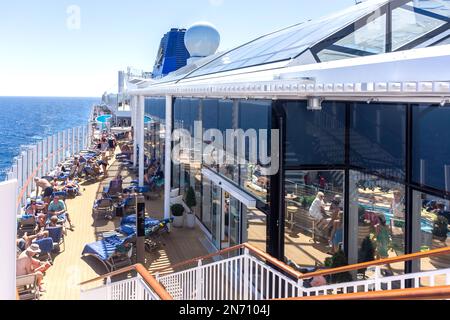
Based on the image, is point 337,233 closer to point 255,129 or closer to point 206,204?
point 255,129

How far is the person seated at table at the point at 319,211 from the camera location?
6402mm

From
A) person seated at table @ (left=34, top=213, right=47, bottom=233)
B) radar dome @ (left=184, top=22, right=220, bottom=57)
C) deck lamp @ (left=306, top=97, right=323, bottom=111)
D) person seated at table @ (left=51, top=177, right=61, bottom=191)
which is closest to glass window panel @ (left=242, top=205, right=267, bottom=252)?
deck lamp @ (left=306, top=97, right=323, bottom=111)

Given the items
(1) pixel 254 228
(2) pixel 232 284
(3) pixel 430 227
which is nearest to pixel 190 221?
(1) pixel 254 228

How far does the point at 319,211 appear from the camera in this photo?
6.46 m

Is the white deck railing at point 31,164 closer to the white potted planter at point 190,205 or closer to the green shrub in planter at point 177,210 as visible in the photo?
the green shrub in planter at point 177,210

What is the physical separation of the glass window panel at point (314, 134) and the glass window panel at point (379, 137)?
20 cm

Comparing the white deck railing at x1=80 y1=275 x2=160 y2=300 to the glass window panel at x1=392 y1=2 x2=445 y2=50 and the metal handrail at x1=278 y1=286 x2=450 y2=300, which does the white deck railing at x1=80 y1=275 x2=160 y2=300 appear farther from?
the glass window panel at x1=392 y1=2 x2=445 y2=50

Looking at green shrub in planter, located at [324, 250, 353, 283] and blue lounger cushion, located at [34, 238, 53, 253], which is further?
blue lounger cushion, located at [34, 238, 53, 253]

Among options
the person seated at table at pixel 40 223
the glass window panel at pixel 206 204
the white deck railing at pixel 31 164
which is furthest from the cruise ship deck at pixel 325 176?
the white deck railing at pixel 31 164

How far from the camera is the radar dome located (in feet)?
59.0

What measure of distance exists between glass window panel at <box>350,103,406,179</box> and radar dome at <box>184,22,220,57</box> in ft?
41.8

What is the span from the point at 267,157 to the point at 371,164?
4.87 ft

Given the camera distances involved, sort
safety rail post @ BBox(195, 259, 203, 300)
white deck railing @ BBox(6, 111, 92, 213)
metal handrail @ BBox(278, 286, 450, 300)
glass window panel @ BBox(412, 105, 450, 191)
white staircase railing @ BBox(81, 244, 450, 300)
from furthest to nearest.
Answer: white deck railing @ BBox(6, 111, 92, 213), safety rail post @ BBox(195, 259, 203, 300), glass window panel @ BBox(412, 105, 450, 191), white staircase railing @ BBox(81, 244, 450, 300), metal handrail @ BBox(278, 286, 450, 300)
